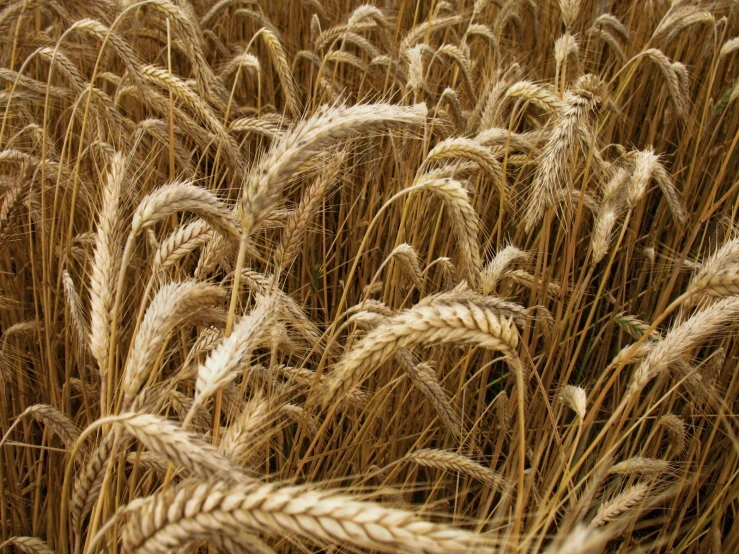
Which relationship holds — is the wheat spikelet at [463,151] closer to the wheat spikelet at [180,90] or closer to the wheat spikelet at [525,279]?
the wheat spikelet at [525,279]

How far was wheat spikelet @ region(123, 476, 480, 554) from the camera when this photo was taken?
74 cm

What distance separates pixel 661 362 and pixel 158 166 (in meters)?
2.16

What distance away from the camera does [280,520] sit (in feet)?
2.54

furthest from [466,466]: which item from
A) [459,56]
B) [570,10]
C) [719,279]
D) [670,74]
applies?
[670,74]

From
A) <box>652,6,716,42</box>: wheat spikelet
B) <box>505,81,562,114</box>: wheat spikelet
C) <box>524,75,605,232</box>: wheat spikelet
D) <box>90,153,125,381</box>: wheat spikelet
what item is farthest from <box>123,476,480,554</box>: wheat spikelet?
<box>652,6,716,42</box>: wheat spikelet

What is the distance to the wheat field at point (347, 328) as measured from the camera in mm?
1099

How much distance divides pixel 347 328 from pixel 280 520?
1.71 meters

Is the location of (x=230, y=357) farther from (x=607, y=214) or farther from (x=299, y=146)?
(x=607, y=214)

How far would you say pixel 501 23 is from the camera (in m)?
3.20

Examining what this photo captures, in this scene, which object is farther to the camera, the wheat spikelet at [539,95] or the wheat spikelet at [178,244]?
the wheat spikelet at [539,95]

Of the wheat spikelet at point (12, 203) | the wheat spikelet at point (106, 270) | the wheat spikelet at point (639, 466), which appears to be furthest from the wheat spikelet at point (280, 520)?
the wheat spikelet at point (12, 203)

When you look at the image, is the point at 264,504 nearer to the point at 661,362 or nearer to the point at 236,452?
the point at 236,452

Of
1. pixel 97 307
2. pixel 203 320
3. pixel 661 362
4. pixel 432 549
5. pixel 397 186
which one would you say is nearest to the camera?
pixel 432 549

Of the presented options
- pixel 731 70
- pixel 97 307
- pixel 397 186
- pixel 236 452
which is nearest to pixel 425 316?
pixel 236 452
